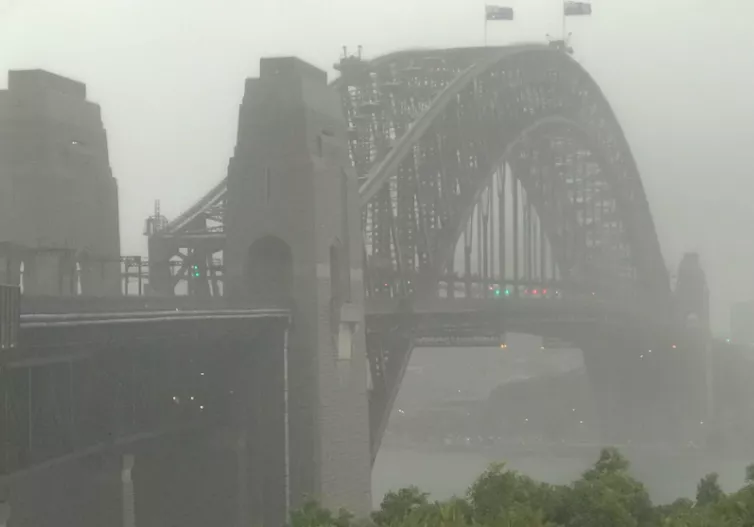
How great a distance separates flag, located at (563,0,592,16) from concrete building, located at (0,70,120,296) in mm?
32137

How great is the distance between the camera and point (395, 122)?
1881 inches

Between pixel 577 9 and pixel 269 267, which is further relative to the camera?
pixel 577 9

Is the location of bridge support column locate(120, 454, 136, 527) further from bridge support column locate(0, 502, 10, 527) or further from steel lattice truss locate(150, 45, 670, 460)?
steel lattice truss locate(150, 45, 670, 460)

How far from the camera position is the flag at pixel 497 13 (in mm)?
55031

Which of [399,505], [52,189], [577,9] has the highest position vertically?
[577,9]

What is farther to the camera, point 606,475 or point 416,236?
point 416,236

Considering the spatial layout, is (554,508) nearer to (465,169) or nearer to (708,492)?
(708,492)

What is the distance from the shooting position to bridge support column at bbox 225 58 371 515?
2967cm

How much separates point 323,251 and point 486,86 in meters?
23.5

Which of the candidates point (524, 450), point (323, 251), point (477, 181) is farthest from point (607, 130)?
point (323, 251)

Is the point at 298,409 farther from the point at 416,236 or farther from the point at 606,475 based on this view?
the point at 416,236

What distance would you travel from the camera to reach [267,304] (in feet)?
94.7

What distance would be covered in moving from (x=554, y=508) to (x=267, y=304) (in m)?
9.61

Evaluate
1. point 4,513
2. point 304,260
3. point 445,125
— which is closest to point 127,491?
point 4,513
